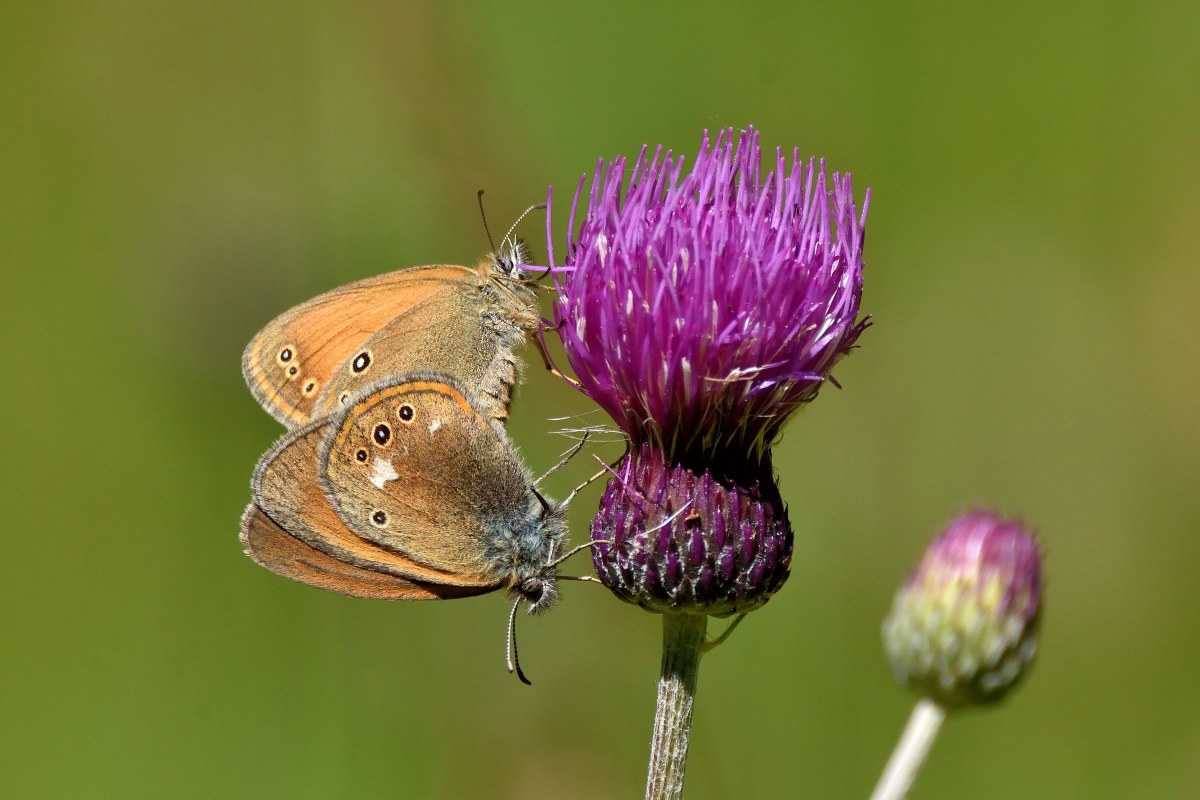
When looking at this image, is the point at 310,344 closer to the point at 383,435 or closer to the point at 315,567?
the point at 383,435

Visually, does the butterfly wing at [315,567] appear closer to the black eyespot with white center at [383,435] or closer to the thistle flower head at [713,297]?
the black eyespot with white center at [383,435]

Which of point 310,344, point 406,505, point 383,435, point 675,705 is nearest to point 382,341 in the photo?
point 310,344

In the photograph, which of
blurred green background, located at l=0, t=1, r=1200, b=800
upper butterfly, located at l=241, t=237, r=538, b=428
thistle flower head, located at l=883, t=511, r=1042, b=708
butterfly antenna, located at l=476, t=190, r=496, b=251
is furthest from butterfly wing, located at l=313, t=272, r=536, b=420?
thistle flower head, located at l=883, t=511, r=1042, b=708

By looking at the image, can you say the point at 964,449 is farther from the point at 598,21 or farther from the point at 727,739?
the point at 598,21

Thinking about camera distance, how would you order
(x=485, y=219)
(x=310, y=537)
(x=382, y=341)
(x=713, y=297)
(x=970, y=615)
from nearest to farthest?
1. (x=970, y=615)
2. (x=713, y=297)
3. (x=310, y=537)
4. (x=382, y=341)
5. (x=485, y=219)

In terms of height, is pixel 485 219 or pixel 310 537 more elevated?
pixel 485 219

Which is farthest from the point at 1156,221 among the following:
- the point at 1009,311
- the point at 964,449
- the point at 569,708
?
the point at 569,708

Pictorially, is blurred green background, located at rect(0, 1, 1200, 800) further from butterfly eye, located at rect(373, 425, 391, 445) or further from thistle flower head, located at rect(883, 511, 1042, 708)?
thistle flower head, located at rect(883, 511, 1042, 708)

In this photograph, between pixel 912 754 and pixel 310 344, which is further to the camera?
pixel 310 344
